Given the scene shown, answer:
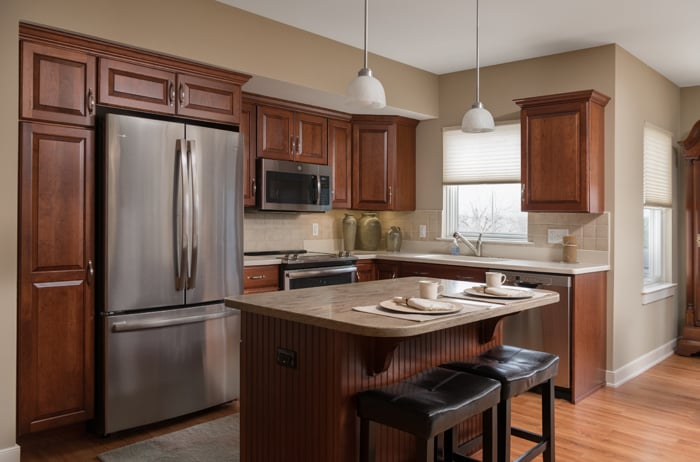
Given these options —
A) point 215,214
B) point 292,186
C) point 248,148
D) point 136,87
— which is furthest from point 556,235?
point 136,87

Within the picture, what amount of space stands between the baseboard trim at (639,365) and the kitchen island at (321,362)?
2.10 metres

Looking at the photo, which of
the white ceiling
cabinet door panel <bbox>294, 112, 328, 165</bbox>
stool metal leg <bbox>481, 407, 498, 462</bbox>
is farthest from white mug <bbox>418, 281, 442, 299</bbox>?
cabinet door panel <bbox>294, 112, 328, 165</bbox>

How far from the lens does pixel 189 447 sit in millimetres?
3068

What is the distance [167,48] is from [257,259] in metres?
1.60

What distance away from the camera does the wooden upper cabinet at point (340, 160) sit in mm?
5070

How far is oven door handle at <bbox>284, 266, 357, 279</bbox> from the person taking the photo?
4.24m

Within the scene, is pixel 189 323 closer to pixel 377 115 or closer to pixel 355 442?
pixel 355 442

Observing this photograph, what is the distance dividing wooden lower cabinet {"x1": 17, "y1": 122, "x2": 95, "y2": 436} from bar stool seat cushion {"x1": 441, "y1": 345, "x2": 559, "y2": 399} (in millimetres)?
2009

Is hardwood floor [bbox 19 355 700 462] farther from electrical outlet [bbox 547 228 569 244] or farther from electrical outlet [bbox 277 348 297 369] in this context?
electrical outlet [bbox 277 348 297 369]

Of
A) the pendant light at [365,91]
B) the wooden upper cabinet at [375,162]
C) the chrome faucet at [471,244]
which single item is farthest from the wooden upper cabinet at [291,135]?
the pendant light at [365,91]

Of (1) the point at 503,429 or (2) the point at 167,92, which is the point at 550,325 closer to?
(1) the point at 503,429

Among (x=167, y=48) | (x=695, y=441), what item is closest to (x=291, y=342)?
(x=167, y=48)

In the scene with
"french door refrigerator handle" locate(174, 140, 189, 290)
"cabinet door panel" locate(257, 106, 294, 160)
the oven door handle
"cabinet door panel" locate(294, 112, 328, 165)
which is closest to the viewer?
"french door refrigerator handle" locate(174, 140, 189, 290)

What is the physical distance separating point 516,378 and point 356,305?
0.76 m
